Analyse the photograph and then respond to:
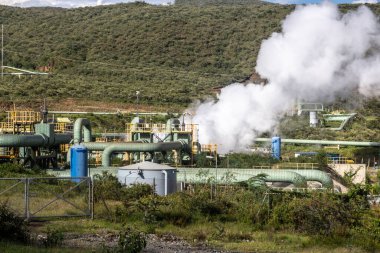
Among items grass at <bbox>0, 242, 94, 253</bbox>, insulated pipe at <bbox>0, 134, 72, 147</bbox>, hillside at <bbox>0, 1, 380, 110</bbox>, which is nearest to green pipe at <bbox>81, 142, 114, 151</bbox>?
insulated pipe at <bbox>0, 134, 72, 147</bbox>

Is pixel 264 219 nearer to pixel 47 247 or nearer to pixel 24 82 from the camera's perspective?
pixel 47 247

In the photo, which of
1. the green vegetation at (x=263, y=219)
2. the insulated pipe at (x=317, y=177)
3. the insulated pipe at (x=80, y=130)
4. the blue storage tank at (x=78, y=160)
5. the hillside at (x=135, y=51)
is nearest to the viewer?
the green vegetation at (x=263, y=219)

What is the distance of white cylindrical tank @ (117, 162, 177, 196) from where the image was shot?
108 ft

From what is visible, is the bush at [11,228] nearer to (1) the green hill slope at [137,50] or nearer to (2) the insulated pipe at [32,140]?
(2) the insulated pipe at [32,140]

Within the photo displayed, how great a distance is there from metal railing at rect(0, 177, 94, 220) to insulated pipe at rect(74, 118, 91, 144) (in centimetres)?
1534

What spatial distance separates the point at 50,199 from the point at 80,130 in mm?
19294

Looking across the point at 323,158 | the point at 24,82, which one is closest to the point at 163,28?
the point at 24,82

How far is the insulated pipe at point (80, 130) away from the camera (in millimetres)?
45156

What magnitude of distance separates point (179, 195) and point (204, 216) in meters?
1.83

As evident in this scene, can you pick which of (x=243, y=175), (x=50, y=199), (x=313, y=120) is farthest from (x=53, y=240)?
(x=313, y=120)

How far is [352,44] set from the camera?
4694 centimetres

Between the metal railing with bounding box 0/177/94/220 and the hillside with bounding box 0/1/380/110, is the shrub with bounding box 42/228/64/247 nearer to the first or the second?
the metal railing with bounding box 0/177/94/220

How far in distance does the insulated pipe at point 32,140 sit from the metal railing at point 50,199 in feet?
37.8

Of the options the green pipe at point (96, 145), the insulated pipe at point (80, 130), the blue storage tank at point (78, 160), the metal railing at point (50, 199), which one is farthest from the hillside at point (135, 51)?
the metal railing at point (50, 199)
